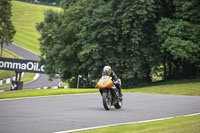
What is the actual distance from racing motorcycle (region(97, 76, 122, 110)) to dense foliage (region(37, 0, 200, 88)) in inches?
663

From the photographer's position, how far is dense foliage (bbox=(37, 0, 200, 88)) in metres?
30.5

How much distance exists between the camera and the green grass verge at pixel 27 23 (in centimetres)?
9000

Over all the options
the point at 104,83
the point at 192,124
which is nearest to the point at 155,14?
the point at 104,83

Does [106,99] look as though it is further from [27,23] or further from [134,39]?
[27,23]

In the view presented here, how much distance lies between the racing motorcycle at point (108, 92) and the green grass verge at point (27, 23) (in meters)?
69.8

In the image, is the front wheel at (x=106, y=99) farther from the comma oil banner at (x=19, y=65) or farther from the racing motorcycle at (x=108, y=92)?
the comma oil banner at (x=19, y=65)

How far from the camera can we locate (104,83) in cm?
1243

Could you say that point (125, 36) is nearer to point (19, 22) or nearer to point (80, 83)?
point (80, 83)

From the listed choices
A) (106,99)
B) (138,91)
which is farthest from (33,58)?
(106,99)

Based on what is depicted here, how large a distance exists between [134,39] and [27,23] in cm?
8948

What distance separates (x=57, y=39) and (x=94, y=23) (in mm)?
7586

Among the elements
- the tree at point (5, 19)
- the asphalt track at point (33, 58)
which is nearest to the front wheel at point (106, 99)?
the asphalt track at point (33, 58)

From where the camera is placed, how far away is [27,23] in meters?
115

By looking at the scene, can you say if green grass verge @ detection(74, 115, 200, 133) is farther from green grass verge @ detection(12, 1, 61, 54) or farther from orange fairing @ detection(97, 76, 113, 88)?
green grass verge @ detection(12, 1, 61, 54)
